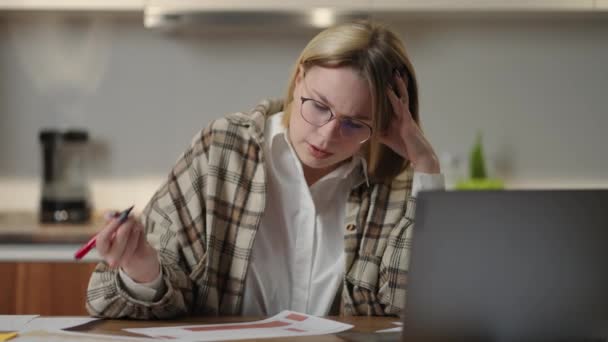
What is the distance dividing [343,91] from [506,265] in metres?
0.58

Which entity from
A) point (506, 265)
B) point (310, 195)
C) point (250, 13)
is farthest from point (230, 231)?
point (250, 13)

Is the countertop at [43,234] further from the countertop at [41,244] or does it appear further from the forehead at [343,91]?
the forehead at [343,91]

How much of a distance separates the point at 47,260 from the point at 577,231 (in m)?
1.85

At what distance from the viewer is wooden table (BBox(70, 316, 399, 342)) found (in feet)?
4.27

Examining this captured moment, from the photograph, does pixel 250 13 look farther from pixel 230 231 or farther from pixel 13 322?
pixel 13 322

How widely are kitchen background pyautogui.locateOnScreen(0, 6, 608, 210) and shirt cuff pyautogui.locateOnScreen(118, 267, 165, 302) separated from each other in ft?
5.41

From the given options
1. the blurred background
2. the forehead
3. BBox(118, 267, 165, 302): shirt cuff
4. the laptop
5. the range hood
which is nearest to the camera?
the laptop

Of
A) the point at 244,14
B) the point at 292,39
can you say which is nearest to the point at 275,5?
the point at 244,14

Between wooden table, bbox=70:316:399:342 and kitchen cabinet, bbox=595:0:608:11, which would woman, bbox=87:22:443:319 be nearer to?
wooden table, bbox=70:316:399:342

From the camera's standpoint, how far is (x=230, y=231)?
1.67 m

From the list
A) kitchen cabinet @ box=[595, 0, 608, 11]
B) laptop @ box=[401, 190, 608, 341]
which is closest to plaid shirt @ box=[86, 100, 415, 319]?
laptop @ box=[401, 190, 608, 341]

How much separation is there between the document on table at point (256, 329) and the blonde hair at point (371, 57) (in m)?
0.41

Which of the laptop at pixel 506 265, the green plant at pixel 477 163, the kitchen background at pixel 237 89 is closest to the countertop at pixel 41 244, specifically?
the kitchen background at pixel 237 89

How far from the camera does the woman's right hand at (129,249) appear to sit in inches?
52.2
